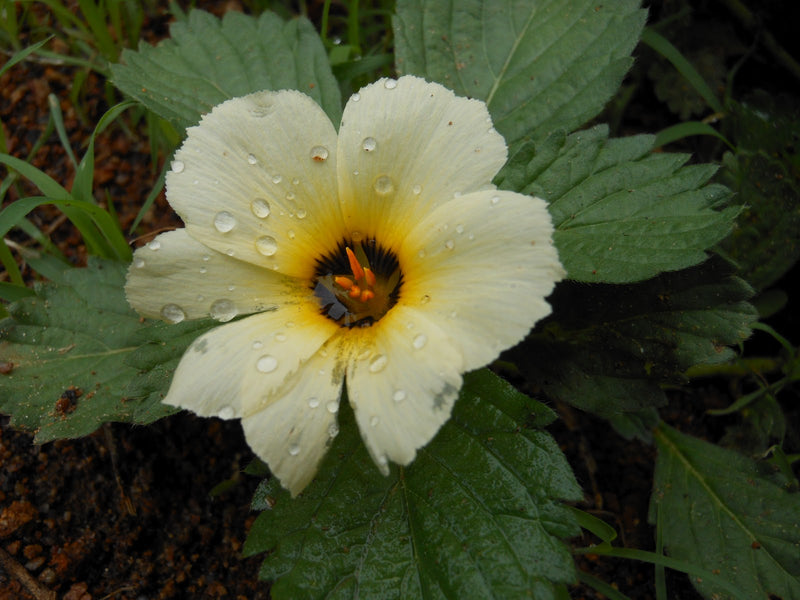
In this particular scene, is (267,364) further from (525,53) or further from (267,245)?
(525,53)

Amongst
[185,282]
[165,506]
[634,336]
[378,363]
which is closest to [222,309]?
[185,282]

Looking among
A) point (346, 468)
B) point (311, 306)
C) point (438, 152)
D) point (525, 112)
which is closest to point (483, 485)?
point (346, 468)

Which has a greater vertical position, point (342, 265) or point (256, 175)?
point (256, 175)

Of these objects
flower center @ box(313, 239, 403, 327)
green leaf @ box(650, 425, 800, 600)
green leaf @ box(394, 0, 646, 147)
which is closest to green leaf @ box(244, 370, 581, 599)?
flower center @ box(313, 239, 403, 327)

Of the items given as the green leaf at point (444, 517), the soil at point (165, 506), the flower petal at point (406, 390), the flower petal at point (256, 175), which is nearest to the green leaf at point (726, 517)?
the soil at point (165, 506)

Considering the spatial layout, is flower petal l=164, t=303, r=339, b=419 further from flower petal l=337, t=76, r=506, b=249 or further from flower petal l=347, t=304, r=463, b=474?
flower petal l=337, t=76, r=506, b=249

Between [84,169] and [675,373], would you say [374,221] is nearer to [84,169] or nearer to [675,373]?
[675,373]

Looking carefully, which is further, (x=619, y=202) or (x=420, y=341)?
(x=619, y=202)
